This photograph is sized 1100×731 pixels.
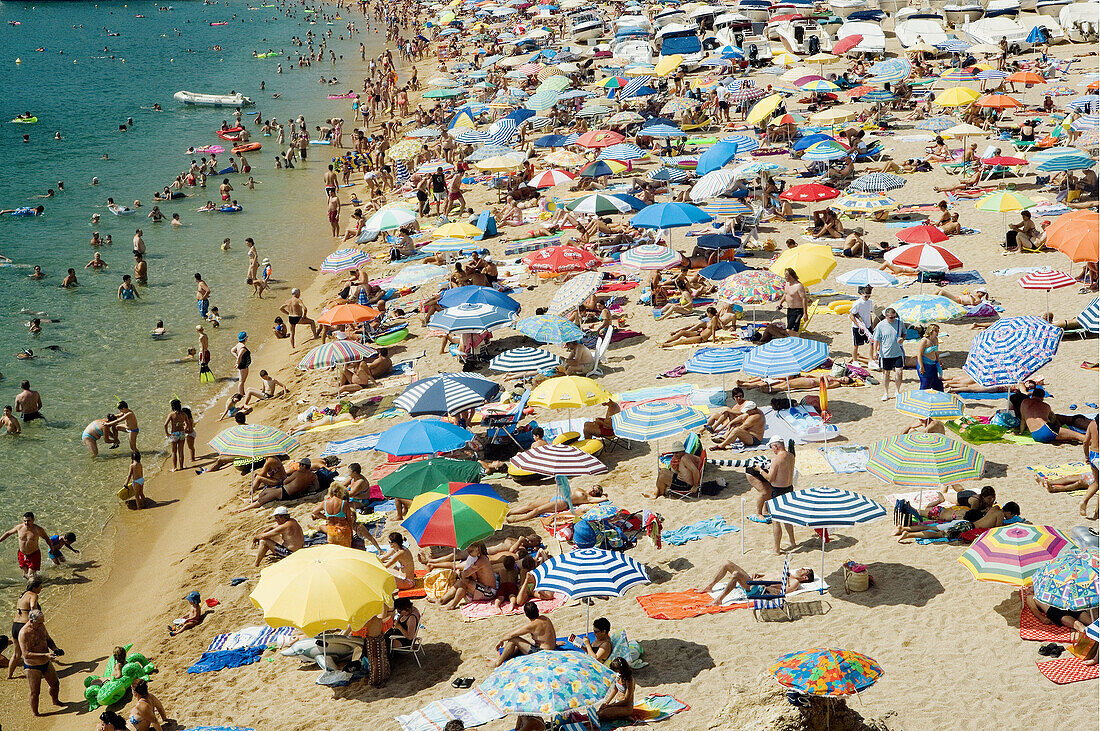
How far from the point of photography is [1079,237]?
1598cm

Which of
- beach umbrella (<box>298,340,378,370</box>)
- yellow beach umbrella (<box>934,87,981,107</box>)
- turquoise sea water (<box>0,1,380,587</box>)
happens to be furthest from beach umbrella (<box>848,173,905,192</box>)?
turquoise sea water (<box>0,1,380,587</box>)

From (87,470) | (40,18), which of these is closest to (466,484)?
(87,470)

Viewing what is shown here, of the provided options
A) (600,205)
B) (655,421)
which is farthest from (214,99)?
(655,421)

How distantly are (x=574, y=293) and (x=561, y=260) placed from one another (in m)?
2.41

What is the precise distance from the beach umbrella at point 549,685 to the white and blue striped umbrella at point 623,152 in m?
20.4

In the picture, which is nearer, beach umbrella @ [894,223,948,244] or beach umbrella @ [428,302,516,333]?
beach umbrella @ [428,302,516,333]

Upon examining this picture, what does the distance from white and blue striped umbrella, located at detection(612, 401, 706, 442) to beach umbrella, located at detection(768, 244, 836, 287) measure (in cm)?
498

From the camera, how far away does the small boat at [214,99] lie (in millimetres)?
53781

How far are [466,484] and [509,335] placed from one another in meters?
7.51

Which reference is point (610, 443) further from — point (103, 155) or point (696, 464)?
point (103, 155)

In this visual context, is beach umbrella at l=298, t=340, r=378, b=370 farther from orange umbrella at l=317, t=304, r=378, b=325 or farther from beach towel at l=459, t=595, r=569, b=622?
beach towel at l=459, t=595, r=569, b=622

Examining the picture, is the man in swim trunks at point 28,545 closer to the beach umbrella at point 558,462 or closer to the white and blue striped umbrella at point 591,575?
the beach umbrella at point 558,462

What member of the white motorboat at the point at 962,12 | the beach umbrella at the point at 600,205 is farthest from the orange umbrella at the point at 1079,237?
the white motorboat at the point at 962,12

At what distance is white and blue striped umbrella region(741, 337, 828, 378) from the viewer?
13172 mm
